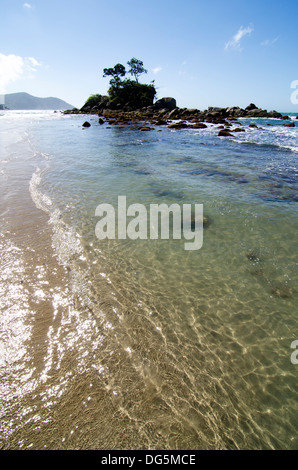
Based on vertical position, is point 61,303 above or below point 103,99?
below

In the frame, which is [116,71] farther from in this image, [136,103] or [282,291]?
[282,291]

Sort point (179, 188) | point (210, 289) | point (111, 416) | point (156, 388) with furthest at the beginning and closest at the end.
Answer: point (179, 188), point (210, 289), point (156, 388), point (111, 416)

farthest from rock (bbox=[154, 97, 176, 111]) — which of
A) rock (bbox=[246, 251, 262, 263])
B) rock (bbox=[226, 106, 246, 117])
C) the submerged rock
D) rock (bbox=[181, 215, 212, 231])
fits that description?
the submerged rock

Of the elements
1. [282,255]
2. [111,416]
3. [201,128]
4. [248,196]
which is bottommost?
[111,416]

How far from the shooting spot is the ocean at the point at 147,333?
2770mm

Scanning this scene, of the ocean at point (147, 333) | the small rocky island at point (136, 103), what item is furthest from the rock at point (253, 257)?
the small rocky island at point (136, 103)

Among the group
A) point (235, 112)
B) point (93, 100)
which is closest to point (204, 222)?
point (235, 112)

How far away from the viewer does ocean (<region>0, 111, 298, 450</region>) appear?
277 cm

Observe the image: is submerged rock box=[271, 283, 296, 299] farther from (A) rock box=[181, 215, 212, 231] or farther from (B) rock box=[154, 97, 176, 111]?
(B) rock box=[154, 97, 176, 111]

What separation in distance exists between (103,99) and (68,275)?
329ft

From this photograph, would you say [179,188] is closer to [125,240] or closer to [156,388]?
[125,240]

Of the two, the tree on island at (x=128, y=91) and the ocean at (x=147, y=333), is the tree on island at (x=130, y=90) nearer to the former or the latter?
the tree on island at (x=128, y=91)

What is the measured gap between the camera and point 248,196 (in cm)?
958

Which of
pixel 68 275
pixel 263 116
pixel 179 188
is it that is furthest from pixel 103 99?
pixel 68 275
